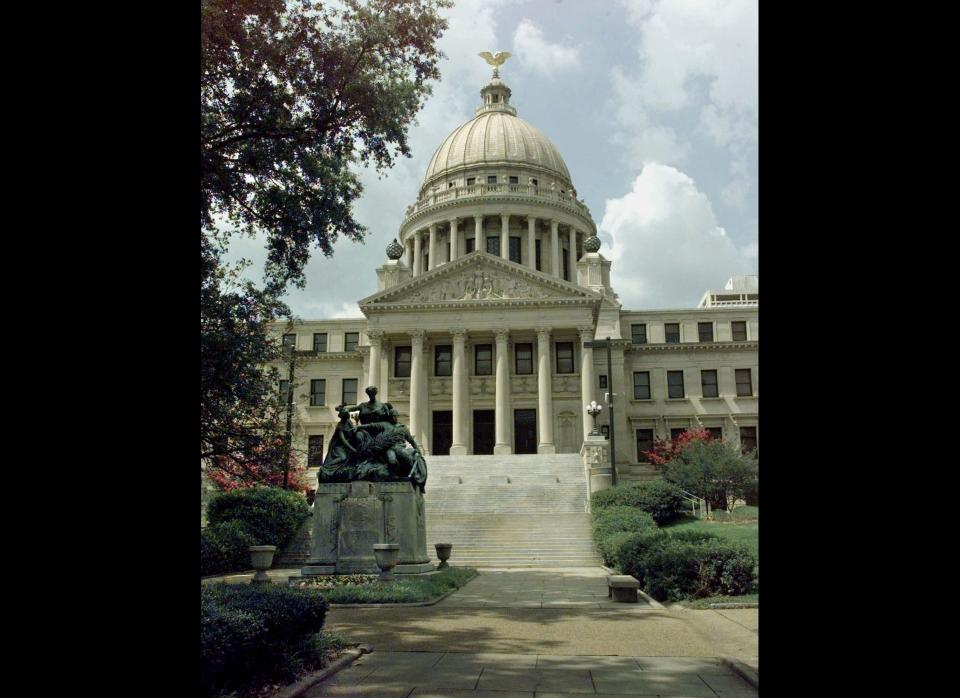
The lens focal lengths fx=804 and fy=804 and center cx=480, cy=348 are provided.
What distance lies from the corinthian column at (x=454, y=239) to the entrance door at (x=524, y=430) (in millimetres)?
23043

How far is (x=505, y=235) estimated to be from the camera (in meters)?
77.4

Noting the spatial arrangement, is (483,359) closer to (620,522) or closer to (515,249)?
(515,249)

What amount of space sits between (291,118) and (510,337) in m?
47.2

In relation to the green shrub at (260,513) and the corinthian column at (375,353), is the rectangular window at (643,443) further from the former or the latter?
the green shrub at (260,513)

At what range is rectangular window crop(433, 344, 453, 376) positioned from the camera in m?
60.1

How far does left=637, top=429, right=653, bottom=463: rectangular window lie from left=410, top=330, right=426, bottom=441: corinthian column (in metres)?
20.1

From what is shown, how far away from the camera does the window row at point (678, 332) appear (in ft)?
229

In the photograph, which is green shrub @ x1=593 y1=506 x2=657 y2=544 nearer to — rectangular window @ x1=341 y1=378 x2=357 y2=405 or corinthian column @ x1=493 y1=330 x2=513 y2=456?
corinthian column @ x1=493 y1=330 x2=513 y2=456

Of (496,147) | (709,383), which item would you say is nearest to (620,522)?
(709,383)
